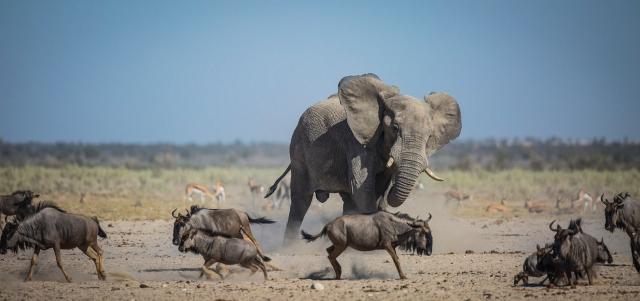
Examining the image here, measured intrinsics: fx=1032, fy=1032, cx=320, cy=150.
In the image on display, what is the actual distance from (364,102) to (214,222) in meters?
3.70

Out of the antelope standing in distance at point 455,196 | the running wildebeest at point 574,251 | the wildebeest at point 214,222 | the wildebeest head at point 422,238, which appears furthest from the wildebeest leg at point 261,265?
the antelope standing in distance at point 455,196

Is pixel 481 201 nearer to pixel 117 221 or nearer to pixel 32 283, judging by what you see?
pixel 117 221

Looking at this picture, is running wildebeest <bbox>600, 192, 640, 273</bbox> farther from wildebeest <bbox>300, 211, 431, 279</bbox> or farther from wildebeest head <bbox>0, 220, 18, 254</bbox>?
wildebeest head <bbox>0, 220, 18, 254</bbox>

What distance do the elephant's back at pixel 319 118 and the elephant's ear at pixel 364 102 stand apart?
24.5 inches

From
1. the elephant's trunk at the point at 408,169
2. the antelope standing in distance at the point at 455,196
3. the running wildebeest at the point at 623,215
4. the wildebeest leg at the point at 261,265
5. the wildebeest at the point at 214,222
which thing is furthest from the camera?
the antelope standing in distance at the point at 455,196

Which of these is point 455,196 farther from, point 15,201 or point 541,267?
point 541,267

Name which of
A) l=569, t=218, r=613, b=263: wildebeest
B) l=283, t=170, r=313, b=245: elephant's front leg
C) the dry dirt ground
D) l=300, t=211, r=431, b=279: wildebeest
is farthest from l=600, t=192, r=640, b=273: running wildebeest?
l=283, t=170, r=313, b=245: elephant's front leg

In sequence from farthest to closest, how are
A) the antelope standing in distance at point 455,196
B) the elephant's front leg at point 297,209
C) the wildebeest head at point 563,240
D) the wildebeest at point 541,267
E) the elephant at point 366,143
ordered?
the antelope standing in distance at point 455,196 < the elephant's front leg at point 297,209 < the elephant at point 366,143 < the wildebeest at point 541,267 < the wildebeest head at point 563,240

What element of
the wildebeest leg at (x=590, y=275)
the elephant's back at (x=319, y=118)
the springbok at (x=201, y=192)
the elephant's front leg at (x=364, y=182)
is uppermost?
the elephant's back at (x=319, y=118)

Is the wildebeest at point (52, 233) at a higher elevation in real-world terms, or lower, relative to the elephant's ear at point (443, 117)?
lower

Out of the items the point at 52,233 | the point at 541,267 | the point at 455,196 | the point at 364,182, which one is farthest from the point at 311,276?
the point at 455,196

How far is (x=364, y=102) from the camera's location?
54.4ft

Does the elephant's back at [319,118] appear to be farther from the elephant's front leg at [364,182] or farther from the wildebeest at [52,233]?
the wildebeest at [52,233]

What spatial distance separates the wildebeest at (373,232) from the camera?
13.2 m
